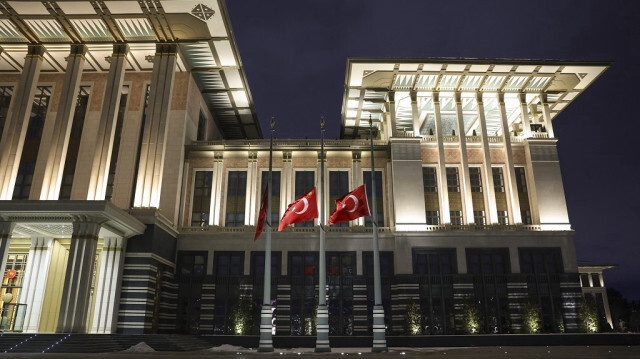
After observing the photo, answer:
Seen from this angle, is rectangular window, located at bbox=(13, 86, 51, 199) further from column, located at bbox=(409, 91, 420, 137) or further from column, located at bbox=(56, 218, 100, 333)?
column, located at bbox=(409, 91, 420, 137)

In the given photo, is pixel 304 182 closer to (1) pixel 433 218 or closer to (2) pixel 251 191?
(2) pixel 251 191

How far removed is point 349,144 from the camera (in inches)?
1815

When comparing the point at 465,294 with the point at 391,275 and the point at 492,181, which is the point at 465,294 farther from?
the point at 492,181

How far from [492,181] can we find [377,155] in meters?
11.0

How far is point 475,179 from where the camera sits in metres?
45.9

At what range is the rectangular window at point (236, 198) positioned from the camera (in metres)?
44.4

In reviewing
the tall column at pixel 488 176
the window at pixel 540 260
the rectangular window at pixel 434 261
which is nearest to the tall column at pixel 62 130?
the rectangular window at pixel 434 261

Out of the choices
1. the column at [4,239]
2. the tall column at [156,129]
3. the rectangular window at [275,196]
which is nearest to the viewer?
the column at [4,239]

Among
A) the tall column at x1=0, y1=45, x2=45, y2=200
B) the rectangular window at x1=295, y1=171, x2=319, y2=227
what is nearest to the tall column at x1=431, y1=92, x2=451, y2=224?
the rectangular window at x1=295, y1=171, x2=319, y2=227

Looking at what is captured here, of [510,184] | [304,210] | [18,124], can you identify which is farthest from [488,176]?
[18,124]

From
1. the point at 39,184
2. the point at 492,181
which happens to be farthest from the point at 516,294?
the point at 39,184

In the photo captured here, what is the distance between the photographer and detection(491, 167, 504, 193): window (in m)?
45.6

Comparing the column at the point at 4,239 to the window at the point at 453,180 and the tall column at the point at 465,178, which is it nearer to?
the window at the point at 453,180

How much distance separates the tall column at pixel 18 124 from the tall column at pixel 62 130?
2.31 meters
